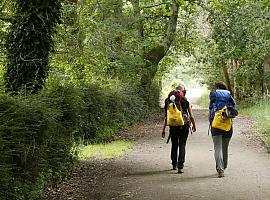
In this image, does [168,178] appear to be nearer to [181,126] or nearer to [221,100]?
[181,126]

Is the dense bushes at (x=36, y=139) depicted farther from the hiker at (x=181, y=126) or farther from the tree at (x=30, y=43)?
the hiker at (x=181, y=126)

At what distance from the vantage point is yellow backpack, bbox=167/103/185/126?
1087 centimetres

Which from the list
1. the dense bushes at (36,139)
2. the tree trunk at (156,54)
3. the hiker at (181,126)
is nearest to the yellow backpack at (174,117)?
the hiker at (181,126)

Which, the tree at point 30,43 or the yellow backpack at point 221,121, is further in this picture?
the tree at point 30,43

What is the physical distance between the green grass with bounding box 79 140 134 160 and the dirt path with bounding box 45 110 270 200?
422 millimetres

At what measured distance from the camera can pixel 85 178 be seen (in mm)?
11023

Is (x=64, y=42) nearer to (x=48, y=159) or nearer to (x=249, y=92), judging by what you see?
(x=48, y=159)

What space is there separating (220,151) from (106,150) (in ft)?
18.8

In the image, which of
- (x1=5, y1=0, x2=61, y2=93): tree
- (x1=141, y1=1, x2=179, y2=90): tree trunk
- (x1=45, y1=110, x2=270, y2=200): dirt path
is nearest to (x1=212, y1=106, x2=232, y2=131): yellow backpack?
(x1=45, y1=110, x2=270, y2=200): dirt path

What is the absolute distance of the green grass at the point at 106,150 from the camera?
1438 cm

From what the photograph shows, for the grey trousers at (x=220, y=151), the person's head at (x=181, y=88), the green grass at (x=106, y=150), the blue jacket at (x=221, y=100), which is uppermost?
the person's head at (x=181, y=88)

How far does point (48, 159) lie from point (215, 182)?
3563 mm

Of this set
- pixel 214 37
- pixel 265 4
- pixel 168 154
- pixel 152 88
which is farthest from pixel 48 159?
pixel 214 37

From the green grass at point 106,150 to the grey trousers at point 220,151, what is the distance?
14.1 feet
